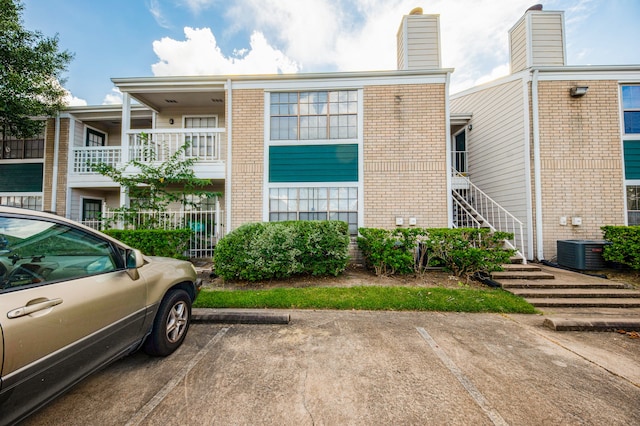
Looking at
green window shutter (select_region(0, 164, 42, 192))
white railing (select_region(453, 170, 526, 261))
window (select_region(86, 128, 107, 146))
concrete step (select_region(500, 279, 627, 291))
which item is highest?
window (select_region(86, 128, 107, 146))

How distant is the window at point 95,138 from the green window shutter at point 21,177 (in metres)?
1.92

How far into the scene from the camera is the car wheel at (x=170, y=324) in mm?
2656

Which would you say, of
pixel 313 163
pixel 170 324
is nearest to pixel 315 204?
pixel 313 163

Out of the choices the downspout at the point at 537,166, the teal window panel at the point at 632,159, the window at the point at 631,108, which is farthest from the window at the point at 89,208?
the window at the point at 631,108

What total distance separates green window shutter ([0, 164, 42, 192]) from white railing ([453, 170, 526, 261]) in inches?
636

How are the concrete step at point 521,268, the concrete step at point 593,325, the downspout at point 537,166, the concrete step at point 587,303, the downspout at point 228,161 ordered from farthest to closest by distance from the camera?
1. the downspout at point 228,161
2. the downspout at point 537,166
3. the concrete step at point 521,268
4. the concrete step at point 587,303
5. the concrete step at point 593,325

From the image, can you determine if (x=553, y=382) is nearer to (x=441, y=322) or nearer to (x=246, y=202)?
(x=441, y=322)

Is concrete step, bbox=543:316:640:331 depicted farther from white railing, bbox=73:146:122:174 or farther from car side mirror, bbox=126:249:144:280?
white railing, bbox=73:146:122:174

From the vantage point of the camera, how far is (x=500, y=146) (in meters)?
8.62

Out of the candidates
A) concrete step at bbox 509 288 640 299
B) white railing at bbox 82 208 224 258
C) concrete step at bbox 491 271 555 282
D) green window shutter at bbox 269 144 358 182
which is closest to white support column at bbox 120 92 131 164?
white railing at bbox 82 208 224 258

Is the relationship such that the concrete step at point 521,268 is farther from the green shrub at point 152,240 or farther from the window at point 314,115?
the green shrub at point 152,240

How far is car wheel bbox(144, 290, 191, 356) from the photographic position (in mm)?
2656

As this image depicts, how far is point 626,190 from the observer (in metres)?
7.46

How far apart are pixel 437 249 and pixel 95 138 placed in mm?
14355
